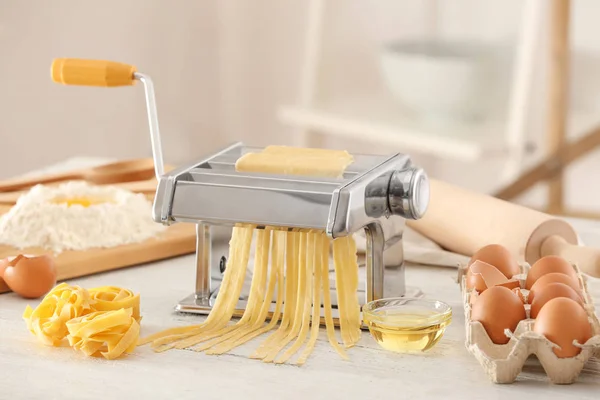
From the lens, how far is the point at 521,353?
102 cm

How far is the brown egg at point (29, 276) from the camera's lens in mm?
1334

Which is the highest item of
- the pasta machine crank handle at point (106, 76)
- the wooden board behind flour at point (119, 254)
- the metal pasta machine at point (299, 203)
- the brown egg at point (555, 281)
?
the pasta machine crank handle at point (106, 76)

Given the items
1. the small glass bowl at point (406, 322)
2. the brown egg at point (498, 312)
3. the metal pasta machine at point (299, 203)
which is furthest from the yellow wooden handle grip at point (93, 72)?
the brown egg at point (498, 312)

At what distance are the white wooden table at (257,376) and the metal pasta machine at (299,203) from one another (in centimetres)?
11

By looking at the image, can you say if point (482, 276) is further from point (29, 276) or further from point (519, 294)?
point (29, 276)

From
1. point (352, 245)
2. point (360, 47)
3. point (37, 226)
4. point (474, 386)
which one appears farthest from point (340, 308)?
Result: point (360, 47)

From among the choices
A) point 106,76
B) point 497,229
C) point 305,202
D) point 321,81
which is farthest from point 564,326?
point 321,81

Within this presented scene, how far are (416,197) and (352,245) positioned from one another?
10 centimetres

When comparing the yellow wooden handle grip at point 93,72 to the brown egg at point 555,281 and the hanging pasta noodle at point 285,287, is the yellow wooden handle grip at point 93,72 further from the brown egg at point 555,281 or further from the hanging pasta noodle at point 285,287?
the brown egg at point 555,281

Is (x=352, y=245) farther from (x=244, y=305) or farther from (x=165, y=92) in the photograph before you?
(x=165, y=92)

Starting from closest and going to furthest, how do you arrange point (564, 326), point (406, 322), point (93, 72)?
point (564, 326), point (406, 322), point (93, 72)

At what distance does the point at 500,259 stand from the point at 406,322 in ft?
0.66

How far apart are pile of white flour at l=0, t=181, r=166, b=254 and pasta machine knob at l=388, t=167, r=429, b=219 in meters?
0.51

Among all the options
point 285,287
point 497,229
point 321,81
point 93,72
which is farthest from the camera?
point 321,81
